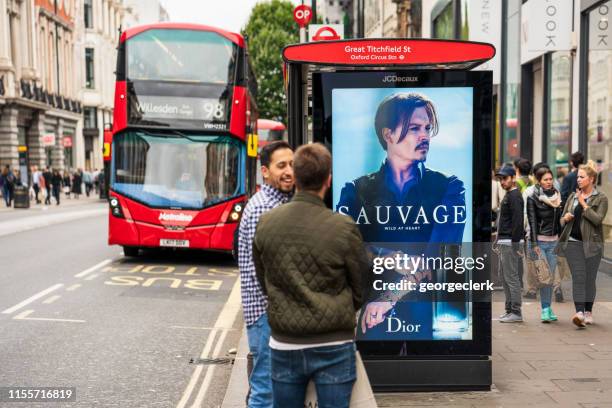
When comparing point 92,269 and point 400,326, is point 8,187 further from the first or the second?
point 400,326

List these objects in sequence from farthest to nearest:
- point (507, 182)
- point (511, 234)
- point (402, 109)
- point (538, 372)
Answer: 1. point (507, 182)
2. point (511, 234)
3. point (538, 372)
4. point (402, 109)

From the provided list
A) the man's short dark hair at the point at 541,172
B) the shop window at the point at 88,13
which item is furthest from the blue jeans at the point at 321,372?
the shop window at the point at 88,13

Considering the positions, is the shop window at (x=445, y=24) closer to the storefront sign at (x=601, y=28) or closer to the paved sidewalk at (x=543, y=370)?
the storefront sign at (x=601, y=28)

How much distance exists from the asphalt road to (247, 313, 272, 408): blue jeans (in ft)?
5.08

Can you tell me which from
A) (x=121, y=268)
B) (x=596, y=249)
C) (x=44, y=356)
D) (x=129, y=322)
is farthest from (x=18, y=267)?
(x=596, y=249)

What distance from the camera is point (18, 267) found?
13336mm

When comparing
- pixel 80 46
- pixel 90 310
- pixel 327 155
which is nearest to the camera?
pixel 327 155

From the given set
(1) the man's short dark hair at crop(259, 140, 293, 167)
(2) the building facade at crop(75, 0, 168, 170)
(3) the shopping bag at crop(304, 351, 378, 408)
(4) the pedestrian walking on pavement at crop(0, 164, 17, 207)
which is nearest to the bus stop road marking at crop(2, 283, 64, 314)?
(1) the man's short dark hair at crop(259, 140, 293, 167)

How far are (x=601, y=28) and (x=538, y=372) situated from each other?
8.46 metres

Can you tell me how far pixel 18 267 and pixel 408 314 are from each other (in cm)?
948

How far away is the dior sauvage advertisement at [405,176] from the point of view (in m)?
5.46

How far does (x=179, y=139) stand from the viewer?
45.8ft

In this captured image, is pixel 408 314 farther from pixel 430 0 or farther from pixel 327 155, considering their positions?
pixel 430 0

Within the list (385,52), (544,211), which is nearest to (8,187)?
(544,211)
